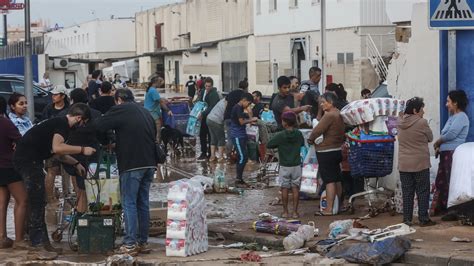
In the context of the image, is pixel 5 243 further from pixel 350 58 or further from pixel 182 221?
pixel 350 58

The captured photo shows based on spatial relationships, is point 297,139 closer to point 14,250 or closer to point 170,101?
point 14,250

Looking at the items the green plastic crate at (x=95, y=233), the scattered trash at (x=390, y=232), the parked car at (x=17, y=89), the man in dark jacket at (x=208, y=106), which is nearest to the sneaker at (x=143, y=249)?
the green plastic crate at (x=95, y=233)

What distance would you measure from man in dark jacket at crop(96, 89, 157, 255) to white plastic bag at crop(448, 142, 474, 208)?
148 inches

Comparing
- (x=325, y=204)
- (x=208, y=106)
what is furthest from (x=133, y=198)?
(x=208, y=106)

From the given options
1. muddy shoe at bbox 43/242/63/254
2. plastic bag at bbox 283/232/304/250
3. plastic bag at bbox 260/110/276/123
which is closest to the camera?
plastic bag at bbox 283/232/304/250

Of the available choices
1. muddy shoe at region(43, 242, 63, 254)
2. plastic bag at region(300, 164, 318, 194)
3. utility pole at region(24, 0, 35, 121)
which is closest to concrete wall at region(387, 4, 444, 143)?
plastic bag at region(300, 164, 318, 194)

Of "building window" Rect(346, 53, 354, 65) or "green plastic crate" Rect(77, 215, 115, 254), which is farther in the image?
"building window" Rect(346, 53, 354, 65)

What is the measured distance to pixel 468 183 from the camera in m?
12.0

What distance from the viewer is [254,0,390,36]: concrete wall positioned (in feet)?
123

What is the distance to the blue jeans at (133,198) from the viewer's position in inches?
460

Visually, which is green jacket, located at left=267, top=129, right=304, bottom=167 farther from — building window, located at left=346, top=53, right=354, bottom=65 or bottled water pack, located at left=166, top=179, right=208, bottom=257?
building window, located at left=346, top=53, right=354, bottom=65

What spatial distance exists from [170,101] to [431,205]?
12661mm

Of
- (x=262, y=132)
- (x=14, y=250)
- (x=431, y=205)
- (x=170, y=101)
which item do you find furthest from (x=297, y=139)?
(x=170, y=101)

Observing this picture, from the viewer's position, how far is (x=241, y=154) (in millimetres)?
17859
